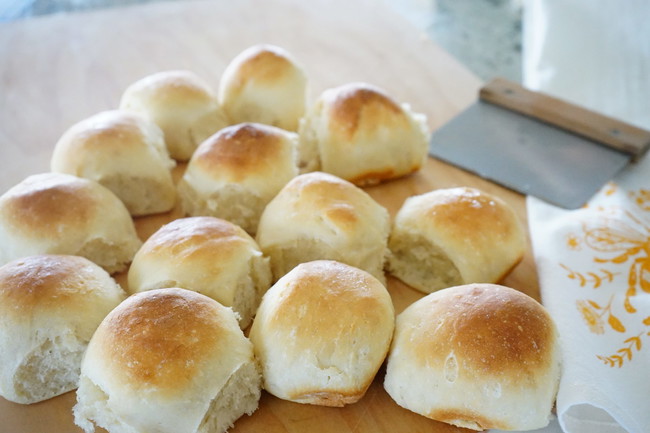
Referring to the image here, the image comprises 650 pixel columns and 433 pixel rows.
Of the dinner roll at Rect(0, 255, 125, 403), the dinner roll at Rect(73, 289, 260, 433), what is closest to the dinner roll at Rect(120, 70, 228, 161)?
the dinner roll at Rect(0, 255, 125, 403)

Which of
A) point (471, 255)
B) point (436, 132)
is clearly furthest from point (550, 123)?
point (471, 255)

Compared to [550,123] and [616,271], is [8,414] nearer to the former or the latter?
[616,271]

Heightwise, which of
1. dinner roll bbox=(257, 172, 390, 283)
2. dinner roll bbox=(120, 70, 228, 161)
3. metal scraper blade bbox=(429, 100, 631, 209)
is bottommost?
metal scraper blade bbox=(429, 100, 631, 209)

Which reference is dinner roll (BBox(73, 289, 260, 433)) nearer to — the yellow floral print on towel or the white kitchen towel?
the white kitchen towel

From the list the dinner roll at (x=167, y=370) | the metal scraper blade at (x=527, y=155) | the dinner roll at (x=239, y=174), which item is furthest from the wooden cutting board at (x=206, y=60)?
the dinner roll at (x=167, y=370)

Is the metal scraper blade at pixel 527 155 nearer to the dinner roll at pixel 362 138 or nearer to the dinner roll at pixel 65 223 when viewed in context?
the dinner roll at pixel 362 138

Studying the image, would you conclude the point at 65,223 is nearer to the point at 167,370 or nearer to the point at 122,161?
the point at 122,161
